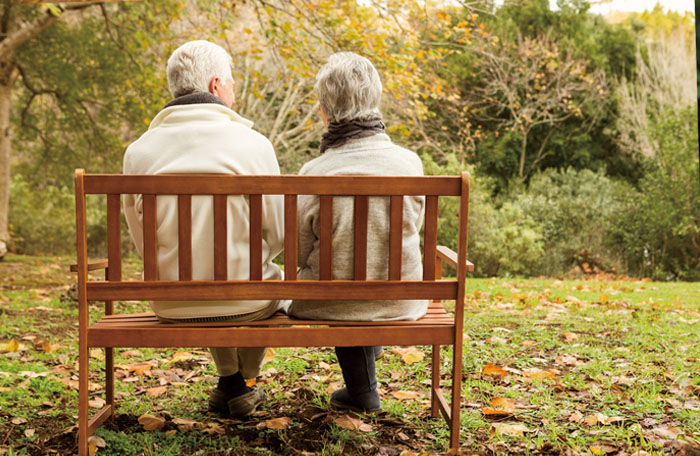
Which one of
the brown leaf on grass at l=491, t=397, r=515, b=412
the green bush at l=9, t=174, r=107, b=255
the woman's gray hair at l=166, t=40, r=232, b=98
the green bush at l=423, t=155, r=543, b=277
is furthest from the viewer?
the green bush at l=9, t=174, r=107, b=255

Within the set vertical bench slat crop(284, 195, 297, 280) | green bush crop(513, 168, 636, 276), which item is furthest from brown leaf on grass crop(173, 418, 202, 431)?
green bush crop(513, 168, 636, 276)

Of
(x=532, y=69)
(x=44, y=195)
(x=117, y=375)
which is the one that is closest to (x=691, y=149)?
(x=532, y=69)

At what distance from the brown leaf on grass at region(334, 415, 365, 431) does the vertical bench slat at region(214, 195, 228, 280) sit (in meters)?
0.87

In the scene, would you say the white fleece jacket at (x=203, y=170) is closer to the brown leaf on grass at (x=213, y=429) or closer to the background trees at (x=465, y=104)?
the brown leaf on grass at (x=213, y=429)

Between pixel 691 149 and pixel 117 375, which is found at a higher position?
pixel 691 149

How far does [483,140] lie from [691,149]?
18.8 ft

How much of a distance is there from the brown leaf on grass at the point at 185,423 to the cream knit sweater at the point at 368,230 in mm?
681

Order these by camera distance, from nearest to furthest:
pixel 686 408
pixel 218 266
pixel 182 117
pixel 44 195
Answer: pixel 218 266, pixel 182 117, pixel 686 408, pixel 44 195

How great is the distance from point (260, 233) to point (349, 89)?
2.22 ft

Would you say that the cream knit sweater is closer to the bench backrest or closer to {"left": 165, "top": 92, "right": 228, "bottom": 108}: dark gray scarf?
the bench backrest

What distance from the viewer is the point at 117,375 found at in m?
3.44

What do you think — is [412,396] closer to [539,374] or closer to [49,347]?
[539,374]

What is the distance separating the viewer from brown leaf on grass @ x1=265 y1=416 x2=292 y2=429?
102 inches

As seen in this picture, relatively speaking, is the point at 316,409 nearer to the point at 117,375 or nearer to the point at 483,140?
the point at 117,375
